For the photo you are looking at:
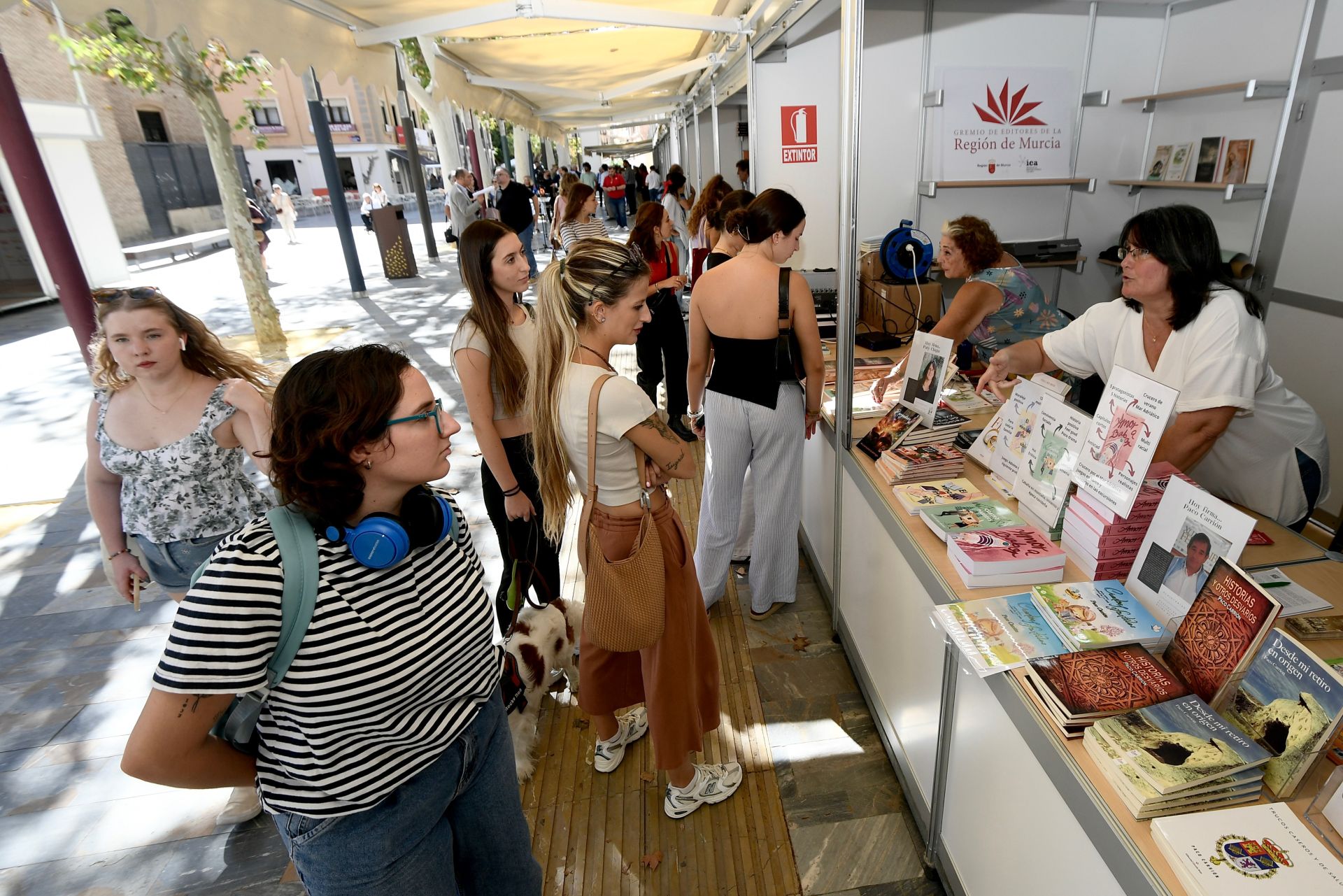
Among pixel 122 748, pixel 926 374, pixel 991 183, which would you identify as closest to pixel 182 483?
pixel 122 748

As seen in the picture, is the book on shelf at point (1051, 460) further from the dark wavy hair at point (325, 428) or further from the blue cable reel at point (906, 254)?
the blue cable reel at point (906, 254)

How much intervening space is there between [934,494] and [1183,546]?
772 millimetres

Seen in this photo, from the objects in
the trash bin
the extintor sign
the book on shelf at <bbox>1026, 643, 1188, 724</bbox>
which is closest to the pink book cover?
the book on shelf at <bbox>1026, 643, 1188, 724</bbox>

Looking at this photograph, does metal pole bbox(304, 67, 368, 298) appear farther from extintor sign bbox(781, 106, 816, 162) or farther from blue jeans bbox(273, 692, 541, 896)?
blue jeans bbox(273, 692, 541, 896)

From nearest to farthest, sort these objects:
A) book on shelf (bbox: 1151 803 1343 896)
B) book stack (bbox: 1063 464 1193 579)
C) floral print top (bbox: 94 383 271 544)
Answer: book on shelf (bbox: 1151 803 1343 896) → book stack (bbox: 1063 464 1193 579) → floral print top (bbox: 94 383 271 544)

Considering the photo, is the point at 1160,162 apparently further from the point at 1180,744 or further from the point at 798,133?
the point at 1180,744

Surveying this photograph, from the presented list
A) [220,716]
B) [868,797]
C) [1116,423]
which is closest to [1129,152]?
[1116,423]

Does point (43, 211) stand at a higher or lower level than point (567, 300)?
higher

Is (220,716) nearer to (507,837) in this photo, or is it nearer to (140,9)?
(507,837)

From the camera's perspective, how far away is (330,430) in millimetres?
1013

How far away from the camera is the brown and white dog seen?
2410 mm

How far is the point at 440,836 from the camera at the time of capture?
1265 mm

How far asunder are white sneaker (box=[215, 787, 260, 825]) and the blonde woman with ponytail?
1.29m

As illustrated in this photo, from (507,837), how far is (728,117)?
10547mm
